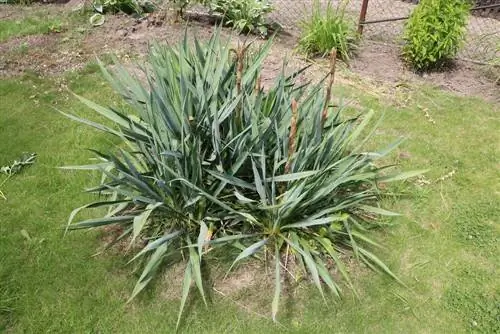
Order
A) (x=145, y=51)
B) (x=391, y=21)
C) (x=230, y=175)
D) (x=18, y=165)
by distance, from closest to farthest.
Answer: (x=230, y=175) < (x=18, y=165) < (x=145, y=51) < (x=391, y=21)

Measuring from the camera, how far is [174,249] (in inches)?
114

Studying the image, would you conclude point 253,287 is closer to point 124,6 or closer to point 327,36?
point 327,36

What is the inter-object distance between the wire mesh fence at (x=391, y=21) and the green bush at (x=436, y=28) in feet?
1.71

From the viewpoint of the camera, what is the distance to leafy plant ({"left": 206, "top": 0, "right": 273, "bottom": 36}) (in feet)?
18.2

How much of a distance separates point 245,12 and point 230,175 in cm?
334

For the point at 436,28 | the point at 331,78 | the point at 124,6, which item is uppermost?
the point at 331,78

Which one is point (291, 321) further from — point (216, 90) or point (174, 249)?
point (216, 90)

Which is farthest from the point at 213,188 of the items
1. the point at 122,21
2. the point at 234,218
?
the point at 122,21

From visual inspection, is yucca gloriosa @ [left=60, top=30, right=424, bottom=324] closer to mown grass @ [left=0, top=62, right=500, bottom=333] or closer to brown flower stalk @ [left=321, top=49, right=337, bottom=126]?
brown flower stalk @ [left=321, top=49, right=337, bottom=126]

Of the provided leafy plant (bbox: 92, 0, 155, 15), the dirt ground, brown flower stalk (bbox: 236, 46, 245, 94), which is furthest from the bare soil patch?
brown flower stalk (bbox: 236, 46, 245, 94)

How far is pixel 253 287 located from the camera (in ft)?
9.14

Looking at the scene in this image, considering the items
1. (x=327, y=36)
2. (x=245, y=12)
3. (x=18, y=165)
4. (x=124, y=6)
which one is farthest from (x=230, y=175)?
(x=124, y=6)

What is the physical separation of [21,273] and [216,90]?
1514 millimetres

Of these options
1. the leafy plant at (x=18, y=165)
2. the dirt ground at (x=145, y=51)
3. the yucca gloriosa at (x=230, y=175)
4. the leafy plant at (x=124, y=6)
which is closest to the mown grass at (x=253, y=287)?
the leafy plant at (x=18, y=165)
